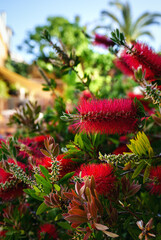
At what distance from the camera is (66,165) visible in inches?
17.0

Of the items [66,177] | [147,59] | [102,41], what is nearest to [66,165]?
[66,177]

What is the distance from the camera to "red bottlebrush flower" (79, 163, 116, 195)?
35 centimetres

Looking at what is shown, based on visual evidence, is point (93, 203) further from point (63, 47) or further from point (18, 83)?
point (18, 83)

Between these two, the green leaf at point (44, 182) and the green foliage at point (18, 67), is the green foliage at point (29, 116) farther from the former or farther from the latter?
the green foliage at point (18, 67)

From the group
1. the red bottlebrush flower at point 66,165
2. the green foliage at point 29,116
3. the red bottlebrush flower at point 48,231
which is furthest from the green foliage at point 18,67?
the red bottlebrush flower at point 66,165

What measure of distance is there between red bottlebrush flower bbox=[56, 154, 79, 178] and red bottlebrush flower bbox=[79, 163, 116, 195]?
2.6 inches

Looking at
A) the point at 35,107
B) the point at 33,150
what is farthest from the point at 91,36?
the point at 33,150

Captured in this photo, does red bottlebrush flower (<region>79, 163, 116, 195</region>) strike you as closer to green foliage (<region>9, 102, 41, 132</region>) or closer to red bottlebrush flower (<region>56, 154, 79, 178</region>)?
red bottlebrush flower (<region>56, 154, 79, 178</region>)

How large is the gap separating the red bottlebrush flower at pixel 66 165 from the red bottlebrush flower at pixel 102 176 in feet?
0.22

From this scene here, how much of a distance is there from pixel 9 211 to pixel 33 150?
0.16 m

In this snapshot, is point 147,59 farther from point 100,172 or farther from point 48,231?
point 48,231

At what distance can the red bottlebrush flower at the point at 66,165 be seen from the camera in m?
0.42

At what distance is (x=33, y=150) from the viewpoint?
0.55 meters

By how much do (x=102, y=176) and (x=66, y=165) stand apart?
4.0 inches
